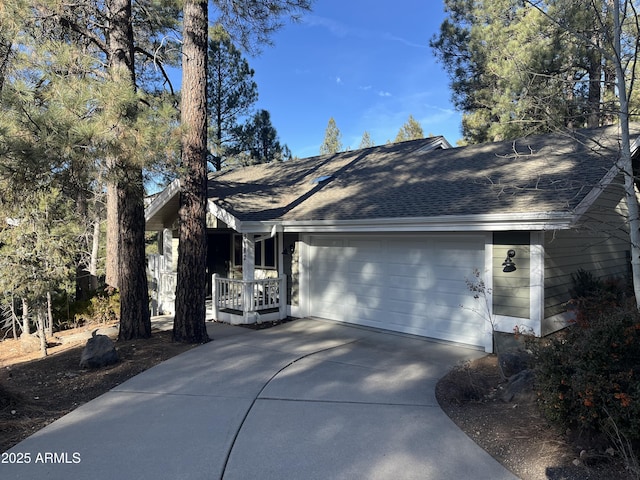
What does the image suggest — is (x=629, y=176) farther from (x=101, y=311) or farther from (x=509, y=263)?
(x=101, y=311)

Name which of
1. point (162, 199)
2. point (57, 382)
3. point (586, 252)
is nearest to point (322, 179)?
point (162, 199)

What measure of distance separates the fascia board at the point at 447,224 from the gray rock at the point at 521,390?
216 cm

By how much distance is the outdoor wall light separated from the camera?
6.59m

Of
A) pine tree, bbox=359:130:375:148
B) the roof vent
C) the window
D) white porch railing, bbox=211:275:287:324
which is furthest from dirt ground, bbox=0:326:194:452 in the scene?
pine tree, bbox=359:130:375:148

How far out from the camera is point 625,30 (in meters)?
7.31

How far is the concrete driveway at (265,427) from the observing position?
3436 mm

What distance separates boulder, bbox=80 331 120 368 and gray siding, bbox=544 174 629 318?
6.79 metres

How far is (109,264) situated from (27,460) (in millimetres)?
10072

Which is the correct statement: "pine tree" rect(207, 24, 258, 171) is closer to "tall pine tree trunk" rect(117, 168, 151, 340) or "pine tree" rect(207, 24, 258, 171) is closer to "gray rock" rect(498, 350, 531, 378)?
"tall pine tree trunk" rect(117, 168, 151, 340)

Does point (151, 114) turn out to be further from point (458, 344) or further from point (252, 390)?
point (458, 344)

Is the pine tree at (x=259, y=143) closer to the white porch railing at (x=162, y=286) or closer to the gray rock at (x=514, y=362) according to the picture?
the white porch railing at (x=162, y=286)

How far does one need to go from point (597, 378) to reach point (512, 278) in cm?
353

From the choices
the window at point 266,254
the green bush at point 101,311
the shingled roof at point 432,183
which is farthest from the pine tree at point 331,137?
the green bush at point 101,311

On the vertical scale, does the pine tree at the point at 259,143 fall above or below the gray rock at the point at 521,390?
above
